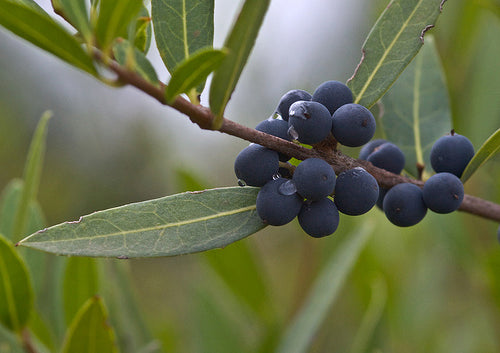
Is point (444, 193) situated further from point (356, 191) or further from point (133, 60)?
point (133, 60)

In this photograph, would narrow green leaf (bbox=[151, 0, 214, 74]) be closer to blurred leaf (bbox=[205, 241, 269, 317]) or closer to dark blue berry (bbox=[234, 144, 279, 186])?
dark blue berry (bbox=[234, 144, 279, 186])

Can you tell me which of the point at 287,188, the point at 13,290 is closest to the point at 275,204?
the point at 287,188

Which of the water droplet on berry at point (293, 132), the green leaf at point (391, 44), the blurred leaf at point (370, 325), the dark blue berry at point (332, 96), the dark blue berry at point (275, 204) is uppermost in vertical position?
the green leaf at point (391, 44)

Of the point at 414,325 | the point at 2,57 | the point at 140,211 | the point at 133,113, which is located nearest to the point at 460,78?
the point at 414,325

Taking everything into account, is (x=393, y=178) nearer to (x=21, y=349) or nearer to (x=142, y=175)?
(x=21, y=349)

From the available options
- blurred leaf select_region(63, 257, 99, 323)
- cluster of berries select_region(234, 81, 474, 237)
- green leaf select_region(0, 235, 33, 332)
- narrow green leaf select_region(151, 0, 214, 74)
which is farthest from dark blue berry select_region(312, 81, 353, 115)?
blurred leaf select_region(63, 257, 99, 323)

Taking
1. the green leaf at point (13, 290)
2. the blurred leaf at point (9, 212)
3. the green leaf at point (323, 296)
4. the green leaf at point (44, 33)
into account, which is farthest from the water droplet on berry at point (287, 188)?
the blurred leaf at point (9, 212)

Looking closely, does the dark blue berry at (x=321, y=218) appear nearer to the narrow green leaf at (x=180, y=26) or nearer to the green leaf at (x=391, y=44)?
the green leaf at (x=391, y=44)

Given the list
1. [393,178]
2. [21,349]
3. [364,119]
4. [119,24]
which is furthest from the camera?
[21,349]
